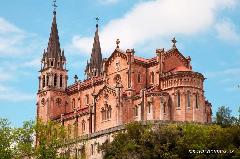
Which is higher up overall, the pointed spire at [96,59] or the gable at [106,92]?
the pointed spire at [96,59]

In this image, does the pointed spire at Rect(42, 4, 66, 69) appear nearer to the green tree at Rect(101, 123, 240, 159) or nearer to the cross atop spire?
the cross atop spire

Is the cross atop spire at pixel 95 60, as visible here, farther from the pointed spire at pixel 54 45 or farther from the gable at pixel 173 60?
the gable at pixel 173 60

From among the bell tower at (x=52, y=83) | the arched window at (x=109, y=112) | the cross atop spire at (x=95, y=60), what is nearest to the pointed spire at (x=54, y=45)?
the bell tower at (x=52, y=83)

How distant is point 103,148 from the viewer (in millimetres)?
72438

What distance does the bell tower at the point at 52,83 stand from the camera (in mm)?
102938

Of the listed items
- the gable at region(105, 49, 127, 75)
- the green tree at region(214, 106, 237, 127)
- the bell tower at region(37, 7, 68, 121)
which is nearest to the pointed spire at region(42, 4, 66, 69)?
the bell tower at region(37, 7, 68, 121)

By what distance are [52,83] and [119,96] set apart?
76.5 feet

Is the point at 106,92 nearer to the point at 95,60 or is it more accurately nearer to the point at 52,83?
the point at 52,83

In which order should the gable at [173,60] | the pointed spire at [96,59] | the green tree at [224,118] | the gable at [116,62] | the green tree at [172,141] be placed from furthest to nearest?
the pointed spire at [96,59] < the gable at [116,62] < the gable at [173,60] < the green tree at [224,118] < the green tree at [172,141]

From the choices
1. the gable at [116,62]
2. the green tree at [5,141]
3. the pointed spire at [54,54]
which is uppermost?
the pointed spire at [54,54]

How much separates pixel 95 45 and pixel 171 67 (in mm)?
35871

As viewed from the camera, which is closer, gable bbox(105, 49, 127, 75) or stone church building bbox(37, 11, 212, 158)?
→ stone church building bbox(37, 11, 212, 158)

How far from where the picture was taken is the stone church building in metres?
79.8

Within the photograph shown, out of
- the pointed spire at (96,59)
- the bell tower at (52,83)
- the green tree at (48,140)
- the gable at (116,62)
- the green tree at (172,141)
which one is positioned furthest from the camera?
the pointed spire at (96,59)
